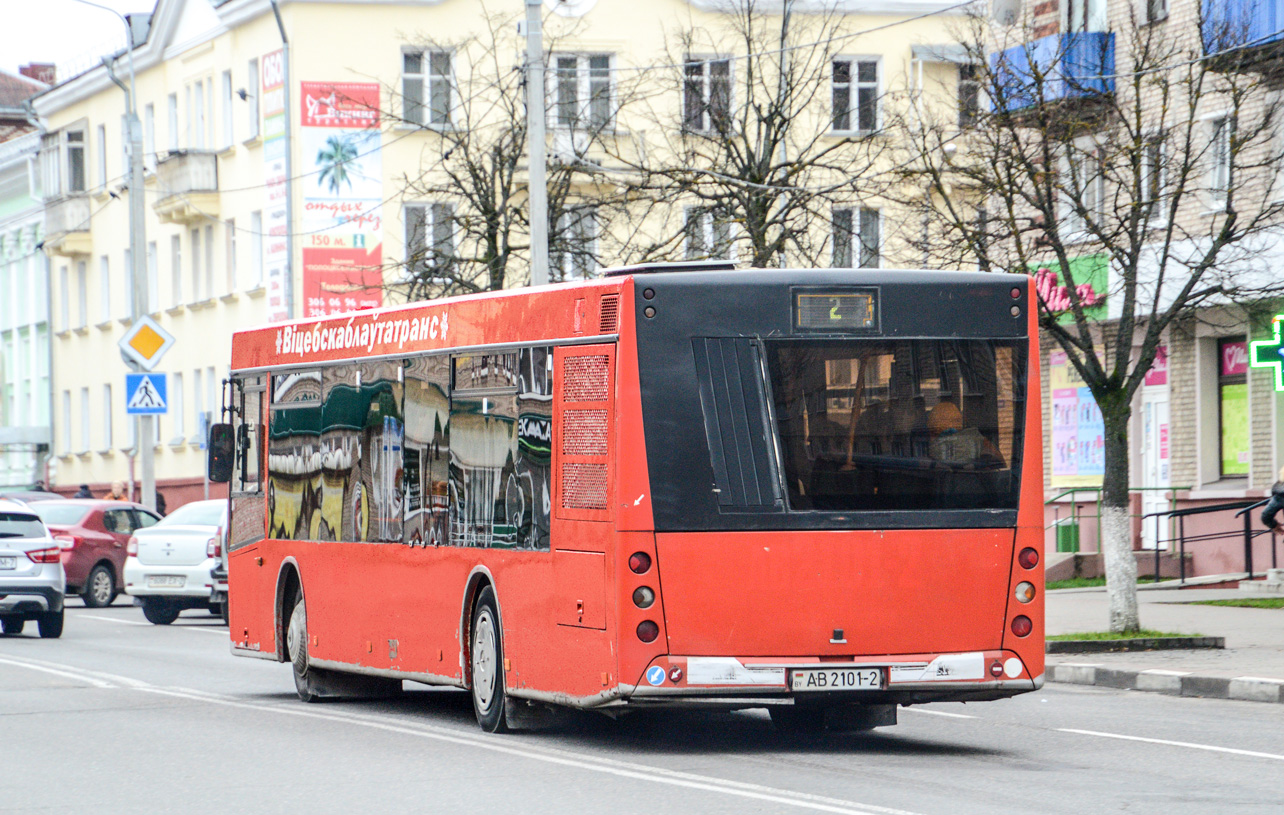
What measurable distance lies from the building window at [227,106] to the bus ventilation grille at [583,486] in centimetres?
4500

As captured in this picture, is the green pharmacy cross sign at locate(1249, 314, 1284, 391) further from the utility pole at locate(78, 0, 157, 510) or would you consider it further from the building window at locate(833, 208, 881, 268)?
the utility pole at locate(78, 0, 157, 510)

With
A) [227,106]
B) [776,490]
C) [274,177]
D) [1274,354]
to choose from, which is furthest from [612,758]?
[227,106]

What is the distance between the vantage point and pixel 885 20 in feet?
181

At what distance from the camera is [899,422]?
12.3 meters

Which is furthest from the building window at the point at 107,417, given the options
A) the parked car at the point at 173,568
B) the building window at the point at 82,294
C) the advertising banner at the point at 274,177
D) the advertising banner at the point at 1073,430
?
the parked car at the point at 173,568

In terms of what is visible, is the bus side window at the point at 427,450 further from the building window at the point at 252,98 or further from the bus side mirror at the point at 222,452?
the building window at the point at 252,98

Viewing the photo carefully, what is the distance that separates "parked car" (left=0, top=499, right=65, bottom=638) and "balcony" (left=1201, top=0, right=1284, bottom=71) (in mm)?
13694

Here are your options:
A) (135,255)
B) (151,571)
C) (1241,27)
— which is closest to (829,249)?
(135,255)

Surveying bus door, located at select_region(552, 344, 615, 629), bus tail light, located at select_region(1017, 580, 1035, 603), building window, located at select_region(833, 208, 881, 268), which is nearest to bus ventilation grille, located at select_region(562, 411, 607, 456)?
bus door, located at select_region(552, 344, 615, 629)

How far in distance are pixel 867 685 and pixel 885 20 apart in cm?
4460

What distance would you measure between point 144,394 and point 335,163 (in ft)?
46.5

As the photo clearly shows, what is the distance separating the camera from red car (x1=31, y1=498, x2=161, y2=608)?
3412 centimetres

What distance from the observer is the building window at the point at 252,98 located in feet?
179

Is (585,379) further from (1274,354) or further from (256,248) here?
(256,248)
